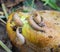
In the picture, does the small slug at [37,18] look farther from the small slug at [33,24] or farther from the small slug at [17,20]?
the small slug at [17,20]

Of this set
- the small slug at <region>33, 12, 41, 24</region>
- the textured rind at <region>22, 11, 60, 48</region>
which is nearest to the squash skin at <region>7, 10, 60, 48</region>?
the textured rind at <region>22, 11, 60, 48</region>

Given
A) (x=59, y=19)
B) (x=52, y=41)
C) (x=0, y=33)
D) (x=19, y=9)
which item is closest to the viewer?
(x=52, y=41)

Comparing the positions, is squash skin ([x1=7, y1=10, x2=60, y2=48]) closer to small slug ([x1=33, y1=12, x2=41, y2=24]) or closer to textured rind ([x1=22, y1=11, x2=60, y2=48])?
textured rind ([x1=22, y1=11, x2=60, y2=48])

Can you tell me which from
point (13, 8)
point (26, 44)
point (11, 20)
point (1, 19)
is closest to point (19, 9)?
point (13, 8)

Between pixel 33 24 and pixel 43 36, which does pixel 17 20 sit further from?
pixel 43 36

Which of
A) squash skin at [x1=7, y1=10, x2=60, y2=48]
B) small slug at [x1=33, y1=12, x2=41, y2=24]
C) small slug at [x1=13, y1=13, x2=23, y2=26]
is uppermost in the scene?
small slug at [x1=33, y1=12, x2=41, y2=24]

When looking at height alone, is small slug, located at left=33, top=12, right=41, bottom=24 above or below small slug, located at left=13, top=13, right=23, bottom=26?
above

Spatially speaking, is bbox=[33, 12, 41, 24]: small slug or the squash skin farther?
bbox=[33, 12, 41, 24]: small slug

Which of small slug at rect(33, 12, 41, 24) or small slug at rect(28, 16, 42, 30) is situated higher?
small slug at rect(33, 12, 41, 24)

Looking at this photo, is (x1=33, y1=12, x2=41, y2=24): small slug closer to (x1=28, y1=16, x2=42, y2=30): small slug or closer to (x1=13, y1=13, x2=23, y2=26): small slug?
(x1=28, y1=16, x2=42, y2=30): small slug

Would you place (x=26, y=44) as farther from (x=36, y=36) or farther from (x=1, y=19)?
(x=1, y=19)

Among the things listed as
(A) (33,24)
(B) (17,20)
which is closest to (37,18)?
(A) (33,24)
